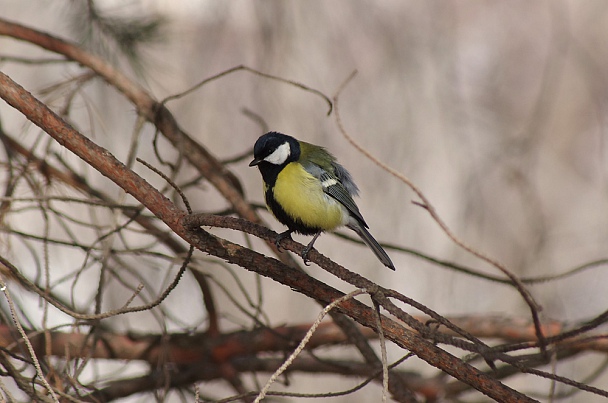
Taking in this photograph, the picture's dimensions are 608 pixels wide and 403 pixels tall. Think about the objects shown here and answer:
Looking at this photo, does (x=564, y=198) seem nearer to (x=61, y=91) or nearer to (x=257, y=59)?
Result: (x=257, y=59)

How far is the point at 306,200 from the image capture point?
1.93 meters

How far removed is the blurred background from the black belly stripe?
546 mm

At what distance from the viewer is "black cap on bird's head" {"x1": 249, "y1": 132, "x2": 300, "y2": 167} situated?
1961mm

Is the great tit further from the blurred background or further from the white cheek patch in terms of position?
the blurred background

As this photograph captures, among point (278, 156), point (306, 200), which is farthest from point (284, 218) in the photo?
point (278, 156)

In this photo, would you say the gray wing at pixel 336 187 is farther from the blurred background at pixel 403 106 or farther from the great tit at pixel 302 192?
the blurred background at pixel 403 106

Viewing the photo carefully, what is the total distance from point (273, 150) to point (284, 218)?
0.22m

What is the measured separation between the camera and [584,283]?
343 cm

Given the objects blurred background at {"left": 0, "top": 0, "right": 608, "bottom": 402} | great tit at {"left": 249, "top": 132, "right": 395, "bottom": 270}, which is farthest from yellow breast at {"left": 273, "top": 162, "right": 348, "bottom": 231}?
blurred background at {"left": 0, "top": 0, "right": 608, "bottom": 402}

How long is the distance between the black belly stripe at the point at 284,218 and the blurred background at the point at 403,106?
0.55 m

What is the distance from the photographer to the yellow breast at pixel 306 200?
1911 millimetres

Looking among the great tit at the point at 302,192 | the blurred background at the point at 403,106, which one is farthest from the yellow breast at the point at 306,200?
the blurred background at the point at 403,106

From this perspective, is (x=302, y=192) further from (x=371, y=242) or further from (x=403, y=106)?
(x=403, y=106)

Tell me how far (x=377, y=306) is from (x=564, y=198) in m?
2.69
